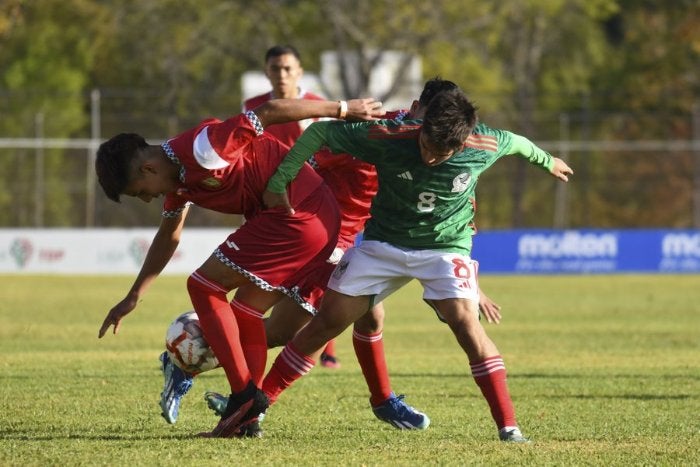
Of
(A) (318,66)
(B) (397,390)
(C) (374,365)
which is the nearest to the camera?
(C) (374,365)

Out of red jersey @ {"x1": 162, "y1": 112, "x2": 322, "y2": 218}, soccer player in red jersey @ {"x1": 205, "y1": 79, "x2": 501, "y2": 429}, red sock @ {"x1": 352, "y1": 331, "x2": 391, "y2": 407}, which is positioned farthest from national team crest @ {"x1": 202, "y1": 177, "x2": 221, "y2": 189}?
red sock @ {"x1": 352, "y1": 331, "x2": 391, "y2": 407}

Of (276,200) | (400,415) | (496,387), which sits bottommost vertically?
(400,415)

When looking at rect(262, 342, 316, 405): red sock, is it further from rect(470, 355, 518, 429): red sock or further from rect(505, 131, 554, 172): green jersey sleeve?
rect(505, 131, 554, 172): green jersey sleeve

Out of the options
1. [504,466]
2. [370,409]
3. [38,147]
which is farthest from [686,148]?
[504,466]

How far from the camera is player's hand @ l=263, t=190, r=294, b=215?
656 cm

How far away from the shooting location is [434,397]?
875cm

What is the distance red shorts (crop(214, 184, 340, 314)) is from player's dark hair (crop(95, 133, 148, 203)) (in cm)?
58

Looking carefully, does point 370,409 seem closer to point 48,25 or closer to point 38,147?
point 38,147

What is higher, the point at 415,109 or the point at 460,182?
the point at 415,109

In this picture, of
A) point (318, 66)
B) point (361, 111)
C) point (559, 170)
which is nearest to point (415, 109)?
point (361, 111)

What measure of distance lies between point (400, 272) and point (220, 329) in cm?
92

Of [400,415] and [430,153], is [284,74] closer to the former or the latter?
[400,415]

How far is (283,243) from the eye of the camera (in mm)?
6645

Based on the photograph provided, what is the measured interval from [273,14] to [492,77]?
23.5 feet
